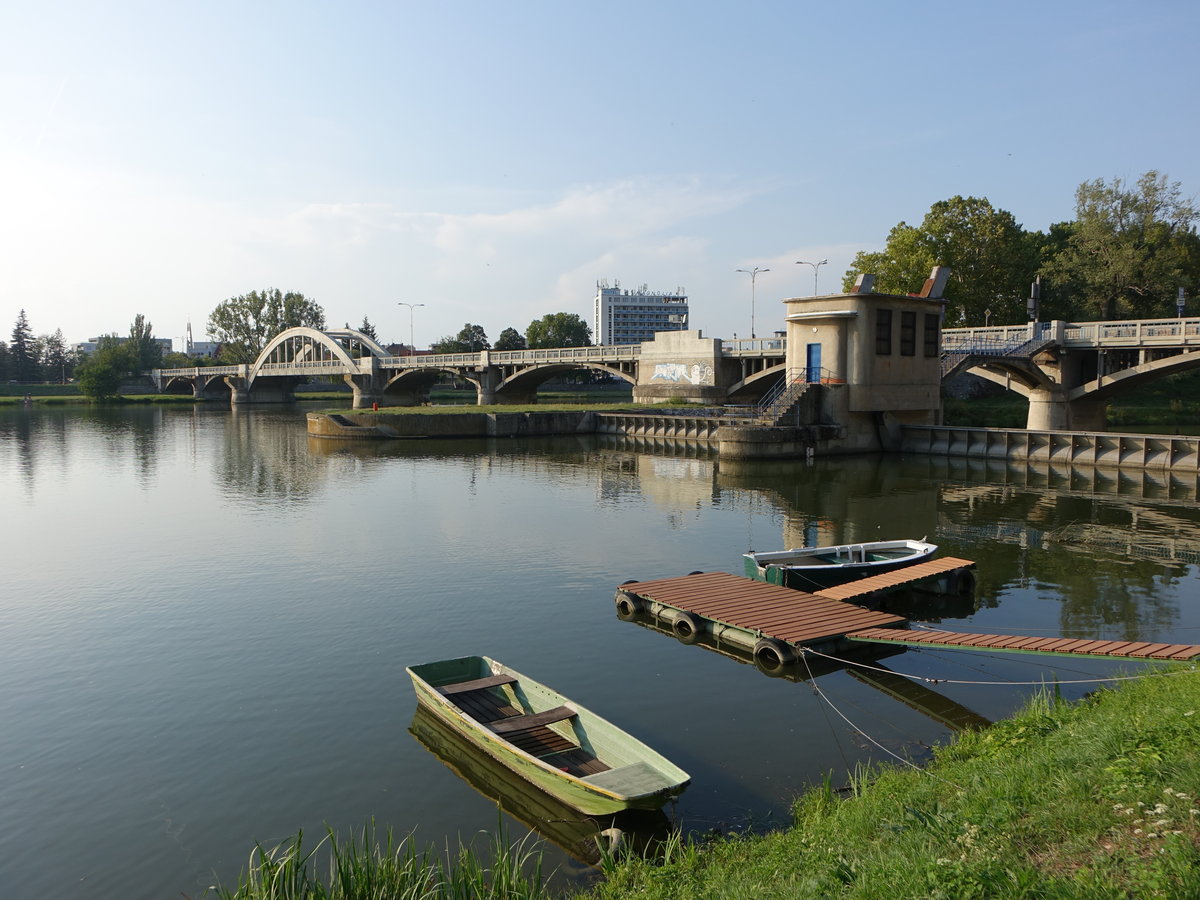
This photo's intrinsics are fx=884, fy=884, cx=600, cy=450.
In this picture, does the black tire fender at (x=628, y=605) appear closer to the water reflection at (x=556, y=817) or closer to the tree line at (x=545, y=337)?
the water reflection at (x=556, y=817)

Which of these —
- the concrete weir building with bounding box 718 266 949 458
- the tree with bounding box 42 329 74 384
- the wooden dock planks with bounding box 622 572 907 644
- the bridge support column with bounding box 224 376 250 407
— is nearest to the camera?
the wooden dock planks with bounding box 622 572 907 644

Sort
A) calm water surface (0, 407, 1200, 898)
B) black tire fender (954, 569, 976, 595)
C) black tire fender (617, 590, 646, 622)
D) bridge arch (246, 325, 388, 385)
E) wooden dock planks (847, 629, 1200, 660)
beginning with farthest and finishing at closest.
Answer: bridge arch (246, 325, 388, 385)
black tire fender (954, 569, 976, 595)
black tire fender (617, 590, 646, 622)
wooden dock planks (847, 629, 1200, 660)
calm water surface (0, 407, 1200, 898)

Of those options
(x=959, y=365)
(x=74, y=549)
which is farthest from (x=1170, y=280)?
(x=74, y=549)

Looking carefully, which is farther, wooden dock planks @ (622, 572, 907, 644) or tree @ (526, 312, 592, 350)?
tree @ (526, 312, 592, 350)

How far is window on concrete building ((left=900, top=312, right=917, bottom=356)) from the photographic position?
47.0 m

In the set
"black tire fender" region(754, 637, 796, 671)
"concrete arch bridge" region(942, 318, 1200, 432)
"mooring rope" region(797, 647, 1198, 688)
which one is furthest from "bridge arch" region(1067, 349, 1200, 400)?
"black tire fender" region(754, 637, 796, 671)

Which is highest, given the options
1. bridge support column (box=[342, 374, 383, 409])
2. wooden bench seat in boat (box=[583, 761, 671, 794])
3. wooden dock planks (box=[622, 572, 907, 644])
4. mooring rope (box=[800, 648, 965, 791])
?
bridge support column (box=[342, 374, 383, 409])

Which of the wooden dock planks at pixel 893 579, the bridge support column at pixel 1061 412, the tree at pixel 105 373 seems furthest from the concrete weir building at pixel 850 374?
the tree at pixel 105 373

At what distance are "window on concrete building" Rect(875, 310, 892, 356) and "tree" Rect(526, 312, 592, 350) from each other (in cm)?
10640

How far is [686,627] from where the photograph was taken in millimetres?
16875

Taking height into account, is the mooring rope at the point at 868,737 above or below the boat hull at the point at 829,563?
below

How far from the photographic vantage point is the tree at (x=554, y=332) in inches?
5969

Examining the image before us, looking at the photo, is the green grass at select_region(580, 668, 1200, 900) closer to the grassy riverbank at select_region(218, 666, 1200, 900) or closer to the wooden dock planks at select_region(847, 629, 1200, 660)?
the grassy riverbank at select_region(218, 666, 1200, 900)

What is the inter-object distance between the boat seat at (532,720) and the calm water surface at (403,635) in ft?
2.09
